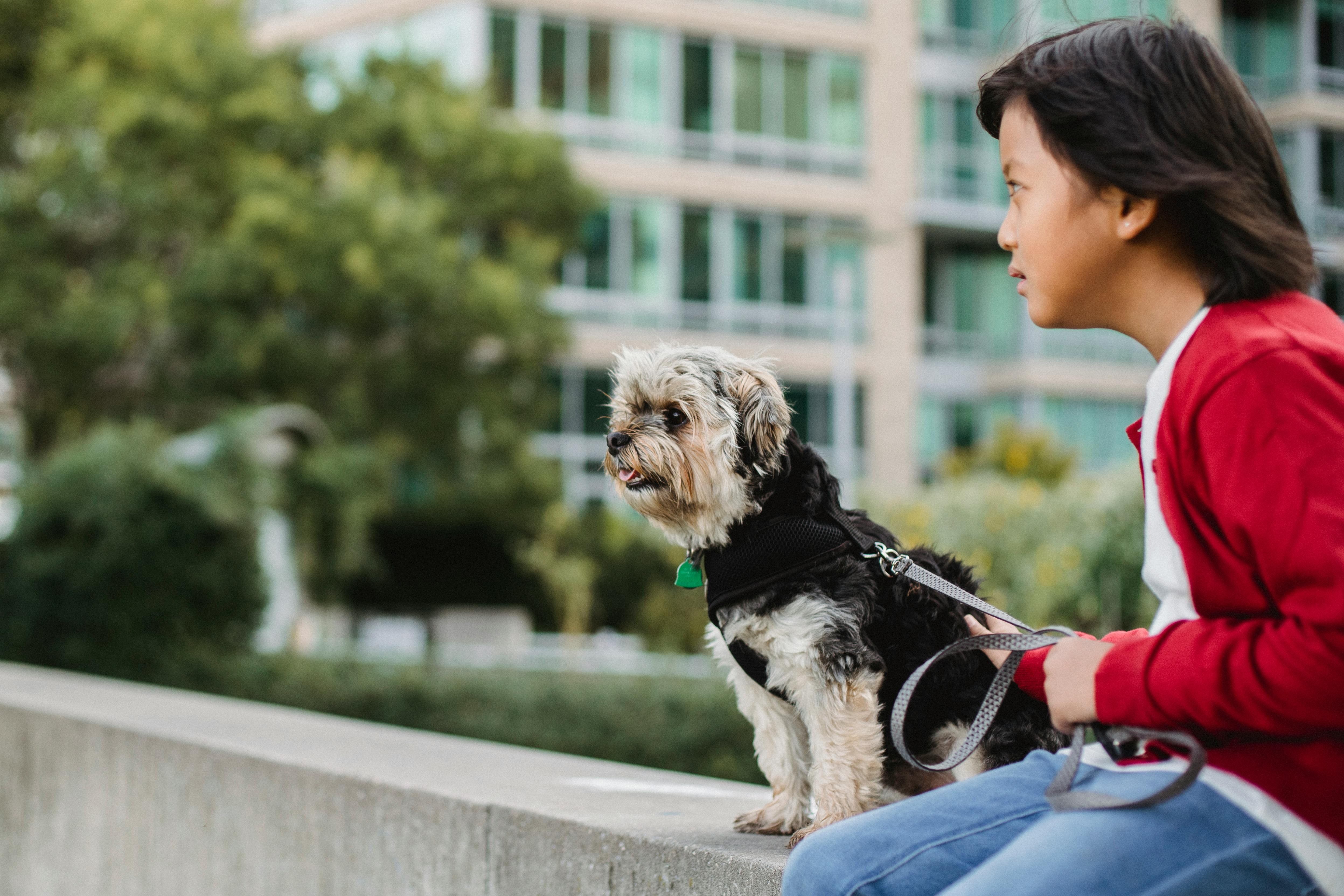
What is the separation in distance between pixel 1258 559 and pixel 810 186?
32913 mm

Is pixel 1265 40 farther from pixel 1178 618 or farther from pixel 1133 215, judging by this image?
pixel 1178 618

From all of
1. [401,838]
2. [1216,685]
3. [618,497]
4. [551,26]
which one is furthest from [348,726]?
[551,26]

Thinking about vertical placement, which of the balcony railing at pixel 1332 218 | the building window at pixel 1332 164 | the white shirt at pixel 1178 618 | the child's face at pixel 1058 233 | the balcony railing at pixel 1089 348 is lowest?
the white shirt at pixel 1178 618

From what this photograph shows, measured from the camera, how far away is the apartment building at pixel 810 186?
3134 centimetres

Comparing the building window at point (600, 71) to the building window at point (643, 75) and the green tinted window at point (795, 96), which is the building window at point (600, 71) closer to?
the building window at point (643, 75)

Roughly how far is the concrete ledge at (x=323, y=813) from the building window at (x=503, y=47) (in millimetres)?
25591

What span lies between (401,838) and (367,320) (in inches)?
825

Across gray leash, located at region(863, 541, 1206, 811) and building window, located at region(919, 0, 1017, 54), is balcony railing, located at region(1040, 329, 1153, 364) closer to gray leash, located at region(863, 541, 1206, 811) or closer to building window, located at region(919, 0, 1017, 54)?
building window, located at region(919, 0, 1017, 54)

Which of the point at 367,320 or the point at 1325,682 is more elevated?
the point at 367,320

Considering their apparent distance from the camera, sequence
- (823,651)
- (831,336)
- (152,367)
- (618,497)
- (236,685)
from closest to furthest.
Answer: (823,651)
(618,497)
(236,685)
(152,367)
(831,336)

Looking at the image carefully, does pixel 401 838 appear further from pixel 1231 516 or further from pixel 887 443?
pixel 887 443

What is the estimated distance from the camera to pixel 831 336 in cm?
3397

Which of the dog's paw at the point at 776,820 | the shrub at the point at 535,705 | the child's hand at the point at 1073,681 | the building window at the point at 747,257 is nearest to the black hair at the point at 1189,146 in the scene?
the child's hand at the point at 1073,681

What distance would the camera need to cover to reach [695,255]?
32.9 metres
